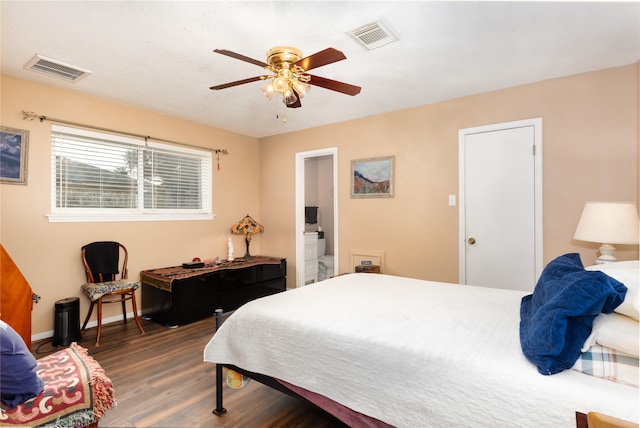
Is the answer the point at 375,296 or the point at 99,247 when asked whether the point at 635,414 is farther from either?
the point at 99,247

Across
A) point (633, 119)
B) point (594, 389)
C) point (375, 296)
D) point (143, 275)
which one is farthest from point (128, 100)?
point (633, 119)

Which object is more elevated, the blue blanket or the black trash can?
the blue blanket

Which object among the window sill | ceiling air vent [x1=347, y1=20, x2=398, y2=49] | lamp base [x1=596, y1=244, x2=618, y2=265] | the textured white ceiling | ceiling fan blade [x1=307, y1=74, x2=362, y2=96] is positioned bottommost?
lamp base [x1=596, y1=244, x2=618, y2=265]

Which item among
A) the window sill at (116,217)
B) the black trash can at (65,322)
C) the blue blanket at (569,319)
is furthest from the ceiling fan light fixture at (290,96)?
the black trash can at (65,322)

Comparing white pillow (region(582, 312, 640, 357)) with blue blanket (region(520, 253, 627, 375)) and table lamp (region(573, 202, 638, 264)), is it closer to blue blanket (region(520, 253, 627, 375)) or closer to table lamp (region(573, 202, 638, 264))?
blue blanket (region(520, 253, 627, 375))

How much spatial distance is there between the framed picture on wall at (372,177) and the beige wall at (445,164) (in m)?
0.09

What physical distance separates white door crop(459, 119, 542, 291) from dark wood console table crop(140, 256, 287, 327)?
2707 mm

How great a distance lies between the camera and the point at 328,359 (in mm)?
1585

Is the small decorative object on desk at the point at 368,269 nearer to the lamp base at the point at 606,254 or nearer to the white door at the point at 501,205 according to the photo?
the white door at the point at 501,205

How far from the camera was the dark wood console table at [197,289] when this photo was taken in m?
3.69

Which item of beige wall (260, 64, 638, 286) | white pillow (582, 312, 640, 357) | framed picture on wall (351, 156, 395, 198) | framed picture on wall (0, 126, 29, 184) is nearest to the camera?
white pillow (582, 312, 640, 357)

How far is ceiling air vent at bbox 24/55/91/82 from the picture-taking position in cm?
272

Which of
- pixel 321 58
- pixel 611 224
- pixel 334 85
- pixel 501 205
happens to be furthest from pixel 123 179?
pixel 611 224

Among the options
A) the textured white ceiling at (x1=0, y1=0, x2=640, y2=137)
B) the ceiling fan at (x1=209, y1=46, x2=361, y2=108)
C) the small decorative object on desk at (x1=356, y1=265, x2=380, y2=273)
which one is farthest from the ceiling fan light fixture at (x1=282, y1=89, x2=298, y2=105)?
the small decorative object on desk at (x1=356, y1=265, x2=380, y2=273)
